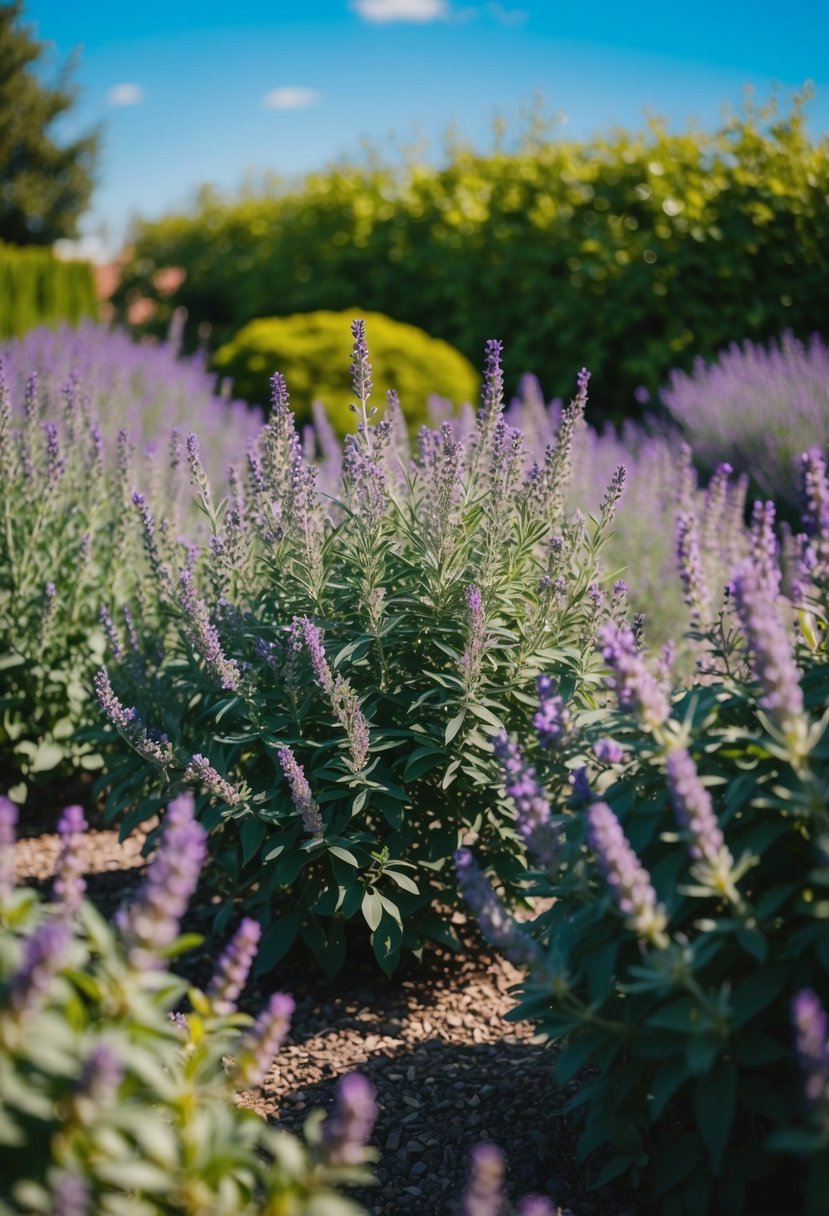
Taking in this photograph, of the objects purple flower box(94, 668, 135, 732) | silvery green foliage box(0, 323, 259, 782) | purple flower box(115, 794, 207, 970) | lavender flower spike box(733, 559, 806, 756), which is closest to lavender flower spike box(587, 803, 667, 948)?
lavender flower spike box(733, 559, 806, 756)

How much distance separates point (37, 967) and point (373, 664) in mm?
1705

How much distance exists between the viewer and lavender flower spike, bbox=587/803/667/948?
62.1 inches

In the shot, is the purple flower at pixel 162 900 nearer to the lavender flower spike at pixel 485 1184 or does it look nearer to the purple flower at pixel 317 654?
the lavender flower spike at pixel 485 1184

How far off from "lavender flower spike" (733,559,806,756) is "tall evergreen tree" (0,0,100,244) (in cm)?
3028

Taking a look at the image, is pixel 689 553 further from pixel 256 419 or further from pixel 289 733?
pixel 256 419

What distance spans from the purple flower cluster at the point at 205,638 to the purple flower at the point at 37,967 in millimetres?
1382

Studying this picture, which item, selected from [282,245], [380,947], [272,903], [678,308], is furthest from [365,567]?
[282,245]

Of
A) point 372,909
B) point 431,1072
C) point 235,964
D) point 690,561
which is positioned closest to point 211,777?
point 372,909

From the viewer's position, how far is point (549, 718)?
1.97 m

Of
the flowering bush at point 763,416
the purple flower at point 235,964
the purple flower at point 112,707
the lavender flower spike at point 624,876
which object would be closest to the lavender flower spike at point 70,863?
the purple flower at point 235,964

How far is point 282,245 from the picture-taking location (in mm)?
14602

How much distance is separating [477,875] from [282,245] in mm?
14100

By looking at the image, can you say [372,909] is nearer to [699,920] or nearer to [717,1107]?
[699,920]

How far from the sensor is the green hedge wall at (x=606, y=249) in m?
9.72
